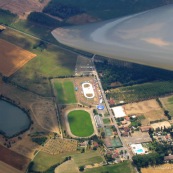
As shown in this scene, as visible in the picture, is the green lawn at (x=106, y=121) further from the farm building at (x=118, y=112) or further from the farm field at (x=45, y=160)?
the farm field at (x=45, y=160)

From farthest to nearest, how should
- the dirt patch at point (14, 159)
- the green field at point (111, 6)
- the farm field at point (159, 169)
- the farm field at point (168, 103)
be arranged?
the green field at point (111, 6)
the farm field at point (168, 103)
the farm field at point (159, 169)
the dirt patch at point (14, 159)

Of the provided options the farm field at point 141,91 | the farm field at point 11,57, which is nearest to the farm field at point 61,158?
the farm field at point 141,91

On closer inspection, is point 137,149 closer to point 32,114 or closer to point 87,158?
point 87,158

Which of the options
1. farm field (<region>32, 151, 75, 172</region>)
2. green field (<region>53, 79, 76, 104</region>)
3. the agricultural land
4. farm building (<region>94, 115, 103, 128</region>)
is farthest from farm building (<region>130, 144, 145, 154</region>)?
green field (<region>53, 79, 76, 104</region>)

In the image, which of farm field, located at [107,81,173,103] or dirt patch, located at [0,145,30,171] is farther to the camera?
farm field, located at [107,81,173,103]

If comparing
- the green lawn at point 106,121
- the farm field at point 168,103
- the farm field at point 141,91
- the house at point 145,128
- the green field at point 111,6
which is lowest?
the house at point 145,128

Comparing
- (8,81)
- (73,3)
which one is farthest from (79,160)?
(73,3)

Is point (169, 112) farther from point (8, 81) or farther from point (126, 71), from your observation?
point (8, 81)

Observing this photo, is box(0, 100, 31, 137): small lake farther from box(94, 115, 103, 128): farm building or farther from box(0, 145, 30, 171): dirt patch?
box(94, 115, 103, 128): farm building
